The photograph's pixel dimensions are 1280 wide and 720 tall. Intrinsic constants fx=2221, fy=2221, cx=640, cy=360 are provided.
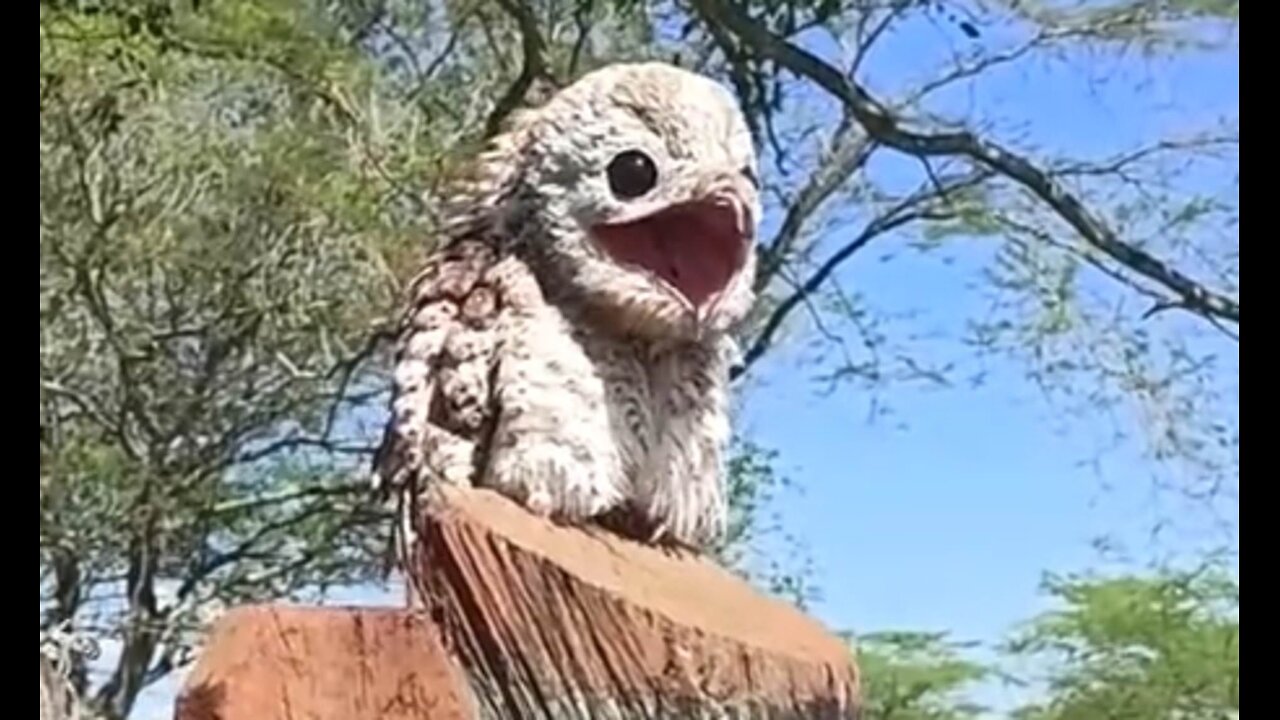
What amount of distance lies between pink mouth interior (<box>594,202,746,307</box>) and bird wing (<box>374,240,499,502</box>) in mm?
103

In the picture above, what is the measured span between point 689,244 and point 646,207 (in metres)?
0.05

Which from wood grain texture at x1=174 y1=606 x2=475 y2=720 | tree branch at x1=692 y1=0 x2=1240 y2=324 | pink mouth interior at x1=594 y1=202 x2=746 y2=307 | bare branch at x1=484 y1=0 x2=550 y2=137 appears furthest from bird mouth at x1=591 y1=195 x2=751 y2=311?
tree branch at x1=692 y1=0 x2=1240 y2=324

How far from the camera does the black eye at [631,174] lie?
169cm

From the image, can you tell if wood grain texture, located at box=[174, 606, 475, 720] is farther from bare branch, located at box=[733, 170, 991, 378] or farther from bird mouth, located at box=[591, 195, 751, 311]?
bare branch, located at box=[733, 170, 991, 378]

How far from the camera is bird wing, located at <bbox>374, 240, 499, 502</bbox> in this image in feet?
5.26

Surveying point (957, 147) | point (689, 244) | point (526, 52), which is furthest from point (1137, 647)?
point (689, 244)

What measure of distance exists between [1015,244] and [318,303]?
5.14 ft

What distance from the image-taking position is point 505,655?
4.67 feet

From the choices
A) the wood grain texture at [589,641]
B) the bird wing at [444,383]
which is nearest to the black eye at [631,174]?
the bird wing at [444,383]

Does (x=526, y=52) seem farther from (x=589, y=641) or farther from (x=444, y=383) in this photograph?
(x=589, y=641)

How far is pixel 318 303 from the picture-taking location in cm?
486

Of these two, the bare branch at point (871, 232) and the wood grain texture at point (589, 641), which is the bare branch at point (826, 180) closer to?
the bare branch at point (871, 232)

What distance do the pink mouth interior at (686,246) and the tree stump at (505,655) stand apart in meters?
0.28
